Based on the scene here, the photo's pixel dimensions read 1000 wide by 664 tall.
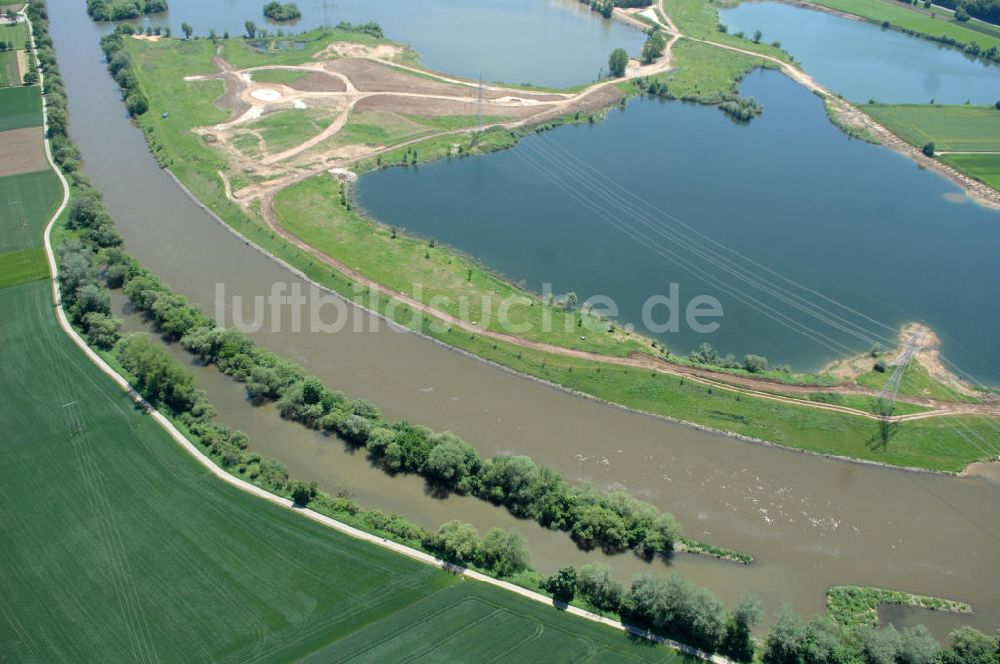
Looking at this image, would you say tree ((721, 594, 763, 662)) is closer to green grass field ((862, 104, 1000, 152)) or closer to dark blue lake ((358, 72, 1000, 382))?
dark blue lake ((358, 72, 1000, 382))

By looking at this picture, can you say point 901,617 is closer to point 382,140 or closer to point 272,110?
point 382,140

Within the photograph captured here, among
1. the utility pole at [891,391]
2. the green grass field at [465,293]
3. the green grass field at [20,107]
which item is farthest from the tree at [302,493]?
the green grass field at [20,107]

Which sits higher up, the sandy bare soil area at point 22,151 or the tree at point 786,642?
the sandy bare soil area at point 22,151

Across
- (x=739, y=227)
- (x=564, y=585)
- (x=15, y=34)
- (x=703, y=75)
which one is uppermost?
(x=703, y=75)

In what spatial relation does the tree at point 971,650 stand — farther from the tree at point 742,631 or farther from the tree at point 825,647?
the tree at point 742,631

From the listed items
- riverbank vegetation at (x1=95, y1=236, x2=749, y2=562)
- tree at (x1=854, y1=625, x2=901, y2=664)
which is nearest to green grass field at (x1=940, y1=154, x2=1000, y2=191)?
tree at (x1=854, y1=625, x2=901, y2=664)

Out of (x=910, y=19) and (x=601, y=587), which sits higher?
(x=910, y=19)

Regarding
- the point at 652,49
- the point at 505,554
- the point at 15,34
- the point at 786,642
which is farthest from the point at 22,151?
the point at 786,642

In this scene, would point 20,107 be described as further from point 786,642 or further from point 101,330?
point 786,642
